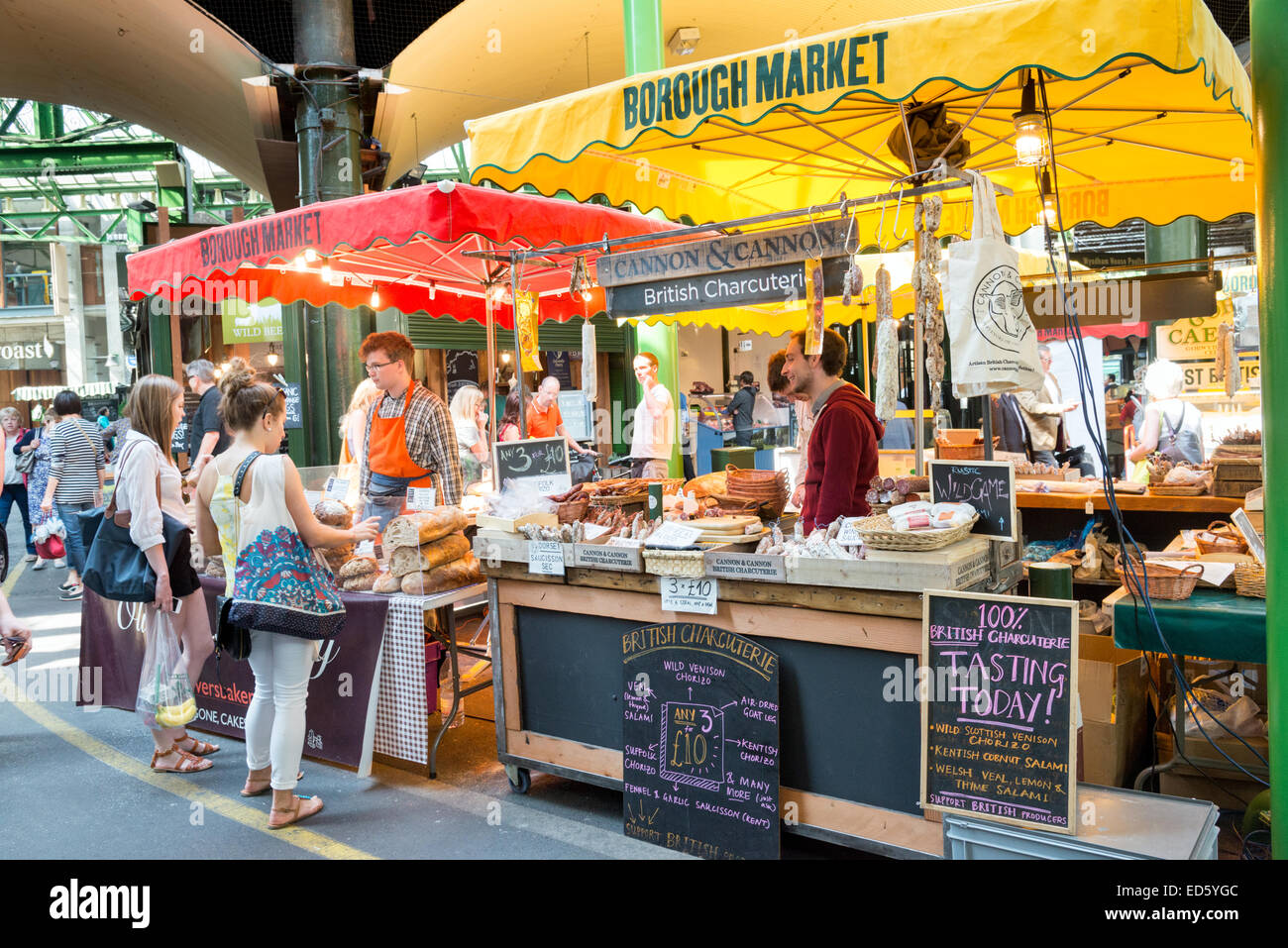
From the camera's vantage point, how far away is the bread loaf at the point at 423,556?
4.70 metres

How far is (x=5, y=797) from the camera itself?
4.57 meters

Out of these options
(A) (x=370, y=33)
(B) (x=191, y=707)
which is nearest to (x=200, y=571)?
(B) (x=191, y=707)

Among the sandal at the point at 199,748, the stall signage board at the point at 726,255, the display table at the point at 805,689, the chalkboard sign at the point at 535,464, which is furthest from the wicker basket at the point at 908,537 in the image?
the sandal at the point at 199,748

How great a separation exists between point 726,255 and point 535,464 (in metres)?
1.53

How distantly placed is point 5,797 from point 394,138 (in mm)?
10410

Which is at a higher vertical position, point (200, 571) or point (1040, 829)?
point (200, 571)

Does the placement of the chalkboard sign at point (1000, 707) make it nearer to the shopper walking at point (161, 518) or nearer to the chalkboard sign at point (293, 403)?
the shopper walking at point (161, 518)

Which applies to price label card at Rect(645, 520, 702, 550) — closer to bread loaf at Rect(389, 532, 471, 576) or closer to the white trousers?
bread loaf at Rect(389, 532, 471, 576)

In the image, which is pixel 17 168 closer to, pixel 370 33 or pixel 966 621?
pixel 370 33

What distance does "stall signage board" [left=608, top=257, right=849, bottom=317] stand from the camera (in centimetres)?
398

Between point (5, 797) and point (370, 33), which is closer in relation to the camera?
point (5, 797)

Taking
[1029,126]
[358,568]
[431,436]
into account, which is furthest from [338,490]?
[1029,126]

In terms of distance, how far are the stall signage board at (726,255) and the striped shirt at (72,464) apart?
6895mm

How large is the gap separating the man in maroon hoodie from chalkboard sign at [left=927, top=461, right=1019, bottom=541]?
59 cm
